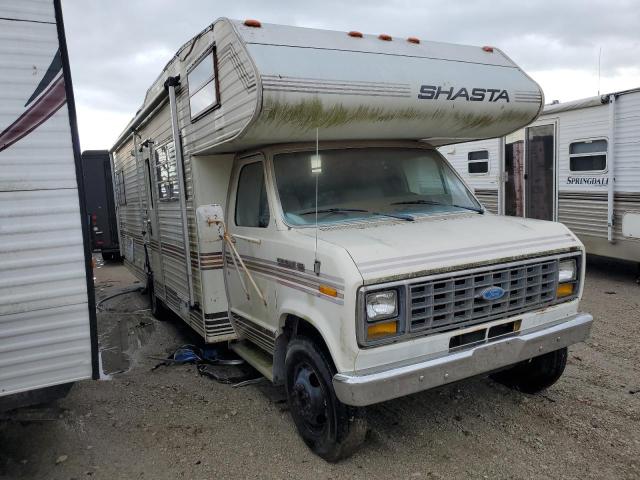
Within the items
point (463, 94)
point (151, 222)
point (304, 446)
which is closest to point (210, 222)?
point (304, 446)

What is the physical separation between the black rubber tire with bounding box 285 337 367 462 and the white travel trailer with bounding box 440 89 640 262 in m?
5.97

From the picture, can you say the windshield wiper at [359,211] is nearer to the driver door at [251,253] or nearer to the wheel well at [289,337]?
the driver door at [251,253]

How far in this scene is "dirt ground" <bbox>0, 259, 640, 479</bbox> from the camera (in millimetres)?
3398

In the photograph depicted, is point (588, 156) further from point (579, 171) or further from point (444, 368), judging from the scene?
point (444, 368)

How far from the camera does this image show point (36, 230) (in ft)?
9.77

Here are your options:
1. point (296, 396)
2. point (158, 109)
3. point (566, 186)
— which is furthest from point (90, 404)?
point (566, 186)

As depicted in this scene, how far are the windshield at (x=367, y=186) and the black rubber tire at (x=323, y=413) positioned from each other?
3.13 ft

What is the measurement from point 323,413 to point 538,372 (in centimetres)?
186

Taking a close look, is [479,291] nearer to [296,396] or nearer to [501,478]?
[501,478]

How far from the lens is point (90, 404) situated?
453 centimetres

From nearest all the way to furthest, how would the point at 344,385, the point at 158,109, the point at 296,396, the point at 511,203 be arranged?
the point at 344,385, the point at 296,396, the point at 158,109, the point at 511,203

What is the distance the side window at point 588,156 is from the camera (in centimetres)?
805

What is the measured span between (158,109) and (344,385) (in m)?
4.16

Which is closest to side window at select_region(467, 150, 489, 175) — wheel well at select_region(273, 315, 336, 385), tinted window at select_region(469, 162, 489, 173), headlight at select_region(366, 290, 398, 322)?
tinted window at select_region(469, 162, 489, 173)
